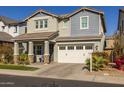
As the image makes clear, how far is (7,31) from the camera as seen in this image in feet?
139

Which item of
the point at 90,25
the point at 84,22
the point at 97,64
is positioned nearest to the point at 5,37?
the point at 84,22

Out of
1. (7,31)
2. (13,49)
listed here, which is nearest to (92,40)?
(13,49)

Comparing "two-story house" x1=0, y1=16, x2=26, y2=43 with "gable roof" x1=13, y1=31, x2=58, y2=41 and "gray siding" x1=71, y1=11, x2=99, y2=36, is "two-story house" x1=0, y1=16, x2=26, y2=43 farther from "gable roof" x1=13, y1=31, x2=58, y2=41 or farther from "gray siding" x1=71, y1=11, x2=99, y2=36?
"gray siding" x1=71, y1=11, x2=99, y2=36

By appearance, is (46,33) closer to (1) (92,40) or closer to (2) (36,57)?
(2) (36,57)

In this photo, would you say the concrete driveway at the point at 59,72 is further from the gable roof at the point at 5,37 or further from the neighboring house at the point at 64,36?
the gable roof at the point at 5,37

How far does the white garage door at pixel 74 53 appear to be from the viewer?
2984 cm

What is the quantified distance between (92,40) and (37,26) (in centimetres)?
798

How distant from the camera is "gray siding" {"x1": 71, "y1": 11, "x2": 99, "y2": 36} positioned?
3006cm

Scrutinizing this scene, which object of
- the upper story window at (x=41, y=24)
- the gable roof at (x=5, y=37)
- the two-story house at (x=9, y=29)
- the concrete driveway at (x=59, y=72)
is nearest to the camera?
the concrete driveway at (x=59, y=72)

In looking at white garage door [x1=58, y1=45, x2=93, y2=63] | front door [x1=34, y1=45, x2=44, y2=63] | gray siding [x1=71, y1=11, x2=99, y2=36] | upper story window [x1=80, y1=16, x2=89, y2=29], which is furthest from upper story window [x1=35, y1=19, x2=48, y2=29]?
upper story window [x1=80, y1=16, x2=89, y2=29]

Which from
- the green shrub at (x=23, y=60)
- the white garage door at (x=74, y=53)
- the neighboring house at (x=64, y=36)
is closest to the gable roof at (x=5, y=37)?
the neighboring house at (x=64, y=36)

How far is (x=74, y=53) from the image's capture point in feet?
100

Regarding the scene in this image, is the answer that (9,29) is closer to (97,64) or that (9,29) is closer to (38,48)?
(38,48)

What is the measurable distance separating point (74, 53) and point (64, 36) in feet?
8.86
